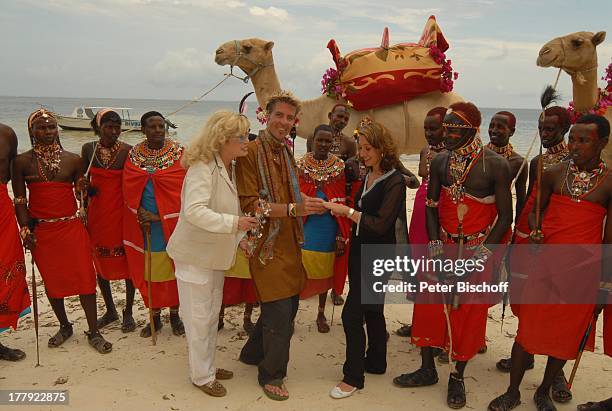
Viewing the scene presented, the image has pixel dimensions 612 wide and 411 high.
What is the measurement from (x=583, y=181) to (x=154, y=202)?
11.7 feet

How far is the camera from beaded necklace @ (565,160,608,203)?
10.7 feet

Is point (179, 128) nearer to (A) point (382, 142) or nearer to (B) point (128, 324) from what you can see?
(B) point (128, 324)

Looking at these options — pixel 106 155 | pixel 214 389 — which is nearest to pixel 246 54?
pixel 106 155

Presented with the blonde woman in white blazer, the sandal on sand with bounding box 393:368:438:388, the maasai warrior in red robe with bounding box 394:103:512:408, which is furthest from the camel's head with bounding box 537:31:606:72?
the blonde woman in white blazer

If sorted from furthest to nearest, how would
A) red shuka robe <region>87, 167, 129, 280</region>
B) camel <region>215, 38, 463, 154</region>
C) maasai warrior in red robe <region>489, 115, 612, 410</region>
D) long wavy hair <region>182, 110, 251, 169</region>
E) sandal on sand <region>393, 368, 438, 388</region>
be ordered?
camel <region>215, 38, 463, 154</region> < red shuka robe <region>87, 167, 129, 280</region> < sandal on sand <region>393, 368, 438, 388</region> < long wavy hair <region>182, 110, 251, 169</region> < maasai warrior in red robe <region>489, 115, 612, 410</region>

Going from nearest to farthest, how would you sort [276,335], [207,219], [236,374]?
1. [207,219]
2. [276,335]
3. [236,374]

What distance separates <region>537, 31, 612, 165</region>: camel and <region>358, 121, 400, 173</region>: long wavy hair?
324cm

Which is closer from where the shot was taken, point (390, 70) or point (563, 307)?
point (563, 307)

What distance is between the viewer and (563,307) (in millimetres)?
3383

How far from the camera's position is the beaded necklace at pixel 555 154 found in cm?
424

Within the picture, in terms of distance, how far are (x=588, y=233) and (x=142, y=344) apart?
399 centimetres

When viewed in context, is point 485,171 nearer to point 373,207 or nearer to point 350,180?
point 373,207

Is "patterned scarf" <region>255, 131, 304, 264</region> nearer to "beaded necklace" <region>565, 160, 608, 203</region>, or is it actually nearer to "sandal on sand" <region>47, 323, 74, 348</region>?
"beaded necklace" <region>565, 160, 608, 203</region>

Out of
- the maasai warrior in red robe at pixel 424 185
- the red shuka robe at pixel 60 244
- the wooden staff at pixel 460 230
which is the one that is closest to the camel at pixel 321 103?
the maasai warrior in red robe at pixel 424 185
